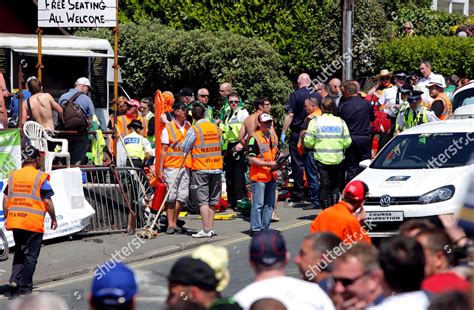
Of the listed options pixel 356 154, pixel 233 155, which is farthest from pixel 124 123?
pixel 356 154

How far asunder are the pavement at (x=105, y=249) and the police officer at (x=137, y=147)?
1.55 metres

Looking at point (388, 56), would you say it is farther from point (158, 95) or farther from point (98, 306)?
point (98, 306)

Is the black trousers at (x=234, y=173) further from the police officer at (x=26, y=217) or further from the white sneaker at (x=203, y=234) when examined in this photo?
the police officer at (x=26, y=217)

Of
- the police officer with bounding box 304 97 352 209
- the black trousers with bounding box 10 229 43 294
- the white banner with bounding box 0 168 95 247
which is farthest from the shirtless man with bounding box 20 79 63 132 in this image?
the black trousers with bounding box 10 229 43 294

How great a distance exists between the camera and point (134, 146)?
17.4 metres

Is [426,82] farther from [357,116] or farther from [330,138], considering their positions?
[330,138]

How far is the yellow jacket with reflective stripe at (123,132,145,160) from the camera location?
56.8 feet

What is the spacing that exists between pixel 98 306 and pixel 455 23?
1097 inches

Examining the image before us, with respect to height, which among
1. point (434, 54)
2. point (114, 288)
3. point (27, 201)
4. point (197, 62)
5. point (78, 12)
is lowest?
point (27, 201)

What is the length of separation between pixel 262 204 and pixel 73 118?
3.40 meters

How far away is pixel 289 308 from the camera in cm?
586

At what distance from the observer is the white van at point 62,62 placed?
20312 mm

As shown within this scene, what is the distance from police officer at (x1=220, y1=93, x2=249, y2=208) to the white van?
4.05 meters

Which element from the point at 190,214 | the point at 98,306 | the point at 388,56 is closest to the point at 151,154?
the point at 190,214
